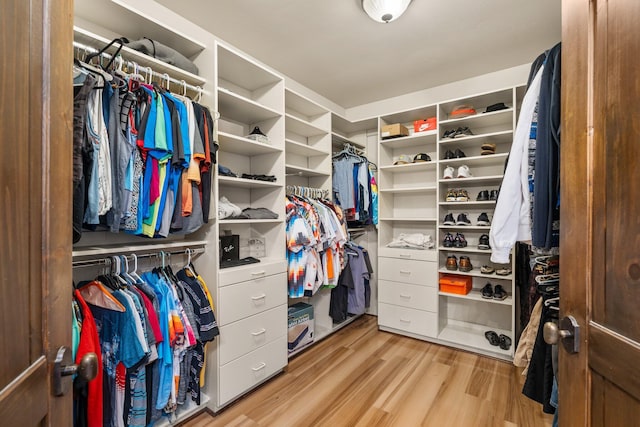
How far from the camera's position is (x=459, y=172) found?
267 centimetres

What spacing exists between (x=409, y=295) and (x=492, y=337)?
754 millimetres

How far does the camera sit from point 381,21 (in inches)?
76.3

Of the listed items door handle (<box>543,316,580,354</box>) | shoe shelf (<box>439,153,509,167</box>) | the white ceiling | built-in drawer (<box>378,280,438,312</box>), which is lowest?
built-in drawer (<box>378,280,438,312</box>)

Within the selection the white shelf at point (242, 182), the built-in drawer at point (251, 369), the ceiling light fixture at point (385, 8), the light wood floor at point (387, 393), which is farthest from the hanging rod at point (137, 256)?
the ceiling light fixture at point (385, 8)

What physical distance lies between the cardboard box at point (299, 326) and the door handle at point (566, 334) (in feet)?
6.52

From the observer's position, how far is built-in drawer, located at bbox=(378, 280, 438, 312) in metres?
2.73

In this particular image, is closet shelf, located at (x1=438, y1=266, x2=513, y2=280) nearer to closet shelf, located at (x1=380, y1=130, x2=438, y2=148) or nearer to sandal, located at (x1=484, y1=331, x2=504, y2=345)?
sandal, located at (x1=484, y1=331, x2=504, y2=345)

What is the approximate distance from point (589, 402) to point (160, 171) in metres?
1.78

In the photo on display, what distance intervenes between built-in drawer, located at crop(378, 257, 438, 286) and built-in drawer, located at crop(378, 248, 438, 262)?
3 cm

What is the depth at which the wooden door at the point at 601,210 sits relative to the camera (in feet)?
1.76

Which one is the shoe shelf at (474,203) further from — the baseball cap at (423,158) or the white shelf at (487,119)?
the white shelf at (487,119)

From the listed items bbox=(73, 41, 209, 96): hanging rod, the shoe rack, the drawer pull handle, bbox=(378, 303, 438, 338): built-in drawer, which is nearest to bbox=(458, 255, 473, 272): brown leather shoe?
the shoe rack

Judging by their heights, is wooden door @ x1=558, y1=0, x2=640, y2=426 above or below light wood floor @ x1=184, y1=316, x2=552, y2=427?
above

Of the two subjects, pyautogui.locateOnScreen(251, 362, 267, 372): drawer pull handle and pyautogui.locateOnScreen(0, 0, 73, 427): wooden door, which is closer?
pyautogui.locateOnScreen(0, 0, 73, 427): wooden door
